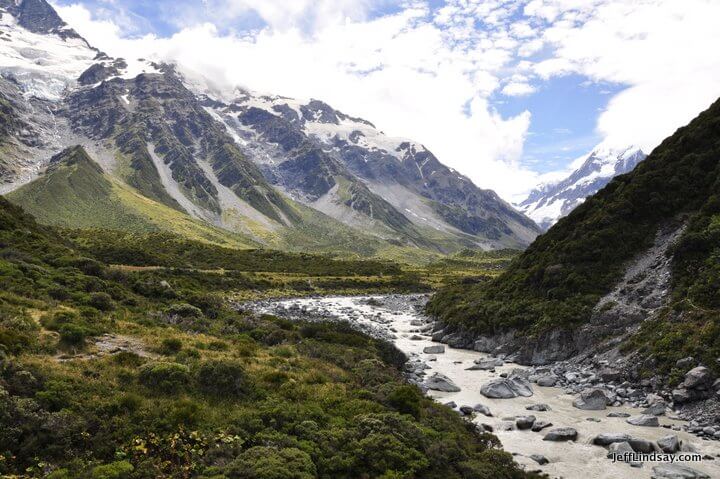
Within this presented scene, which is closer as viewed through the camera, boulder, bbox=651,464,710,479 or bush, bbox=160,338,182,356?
boulder, bbox=651,464,710,479

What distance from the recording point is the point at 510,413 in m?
28.4

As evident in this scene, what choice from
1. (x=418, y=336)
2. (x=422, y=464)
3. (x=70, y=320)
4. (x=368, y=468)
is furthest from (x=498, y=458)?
(x=418, y=336)

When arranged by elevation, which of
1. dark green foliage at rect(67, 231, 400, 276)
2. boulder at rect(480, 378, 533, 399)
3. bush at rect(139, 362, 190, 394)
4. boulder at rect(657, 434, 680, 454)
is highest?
boulder at rect(657, 434, 680, 454)

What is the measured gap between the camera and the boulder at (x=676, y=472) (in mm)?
19172

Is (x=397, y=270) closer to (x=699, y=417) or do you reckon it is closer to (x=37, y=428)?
(x=699, y=417)

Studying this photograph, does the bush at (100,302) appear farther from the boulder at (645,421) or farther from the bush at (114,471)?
the boulder at (645,421)

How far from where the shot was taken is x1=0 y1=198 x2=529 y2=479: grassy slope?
15742 mm

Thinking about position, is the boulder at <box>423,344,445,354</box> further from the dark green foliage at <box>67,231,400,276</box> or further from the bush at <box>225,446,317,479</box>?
the dark green foliage at <box>67,231,400,276</box>

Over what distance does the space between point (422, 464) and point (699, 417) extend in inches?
659

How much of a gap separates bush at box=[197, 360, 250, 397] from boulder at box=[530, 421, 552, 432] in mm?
15492

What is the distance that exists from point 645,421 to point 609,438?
3621 mm

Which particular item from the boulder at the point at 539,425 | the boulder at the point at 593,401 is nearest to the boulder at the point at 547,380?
the boulder at the point at 593,401

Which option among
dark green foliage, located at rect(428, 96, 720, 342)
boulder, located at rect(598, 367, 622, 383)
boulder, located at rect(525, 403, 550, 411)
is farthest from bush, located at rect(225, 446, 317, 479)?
dark green foliage, located at rect(428, 96, 720, 342)

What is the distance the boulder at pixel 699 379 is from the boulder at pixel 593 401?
170 inches
